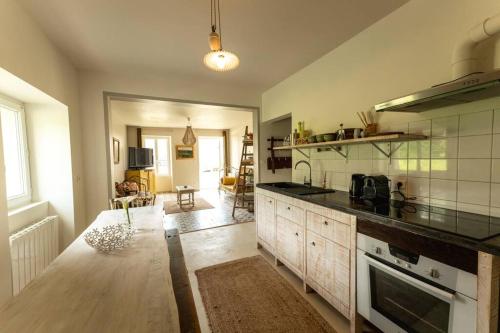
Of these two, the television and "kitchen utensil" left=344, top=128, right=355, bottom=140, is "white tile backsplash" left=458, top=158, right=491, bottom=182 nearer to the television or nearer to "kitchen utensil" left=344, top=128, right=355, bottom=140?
"kitchen utensil" left=344, top=128, right=355, bottom=140

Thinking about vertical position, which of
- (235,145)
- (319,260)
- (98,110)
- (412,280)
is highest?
(98,110)

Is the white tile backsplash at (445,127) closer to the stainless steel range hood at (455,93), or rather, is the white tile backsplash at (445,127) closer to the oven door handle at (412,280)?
the stainless steel range hood at (455,93)

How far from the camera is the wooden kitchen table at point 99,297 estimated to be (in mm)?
676

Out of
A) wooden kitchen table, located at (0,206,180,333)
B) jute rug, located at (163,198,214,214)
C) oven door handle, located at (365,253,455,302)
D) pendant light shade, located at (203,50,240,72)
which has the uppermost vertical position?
pendant light shade, located at (203,50,240,72)

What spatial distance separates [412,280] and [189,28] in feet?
8.31

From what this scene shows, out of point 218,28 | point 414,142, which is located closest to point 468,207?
point 414,142

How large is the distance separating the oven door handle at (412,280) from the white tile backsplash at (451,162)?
68cm

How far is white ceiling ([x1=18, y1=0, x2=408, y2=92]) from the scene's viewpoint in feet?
5.49

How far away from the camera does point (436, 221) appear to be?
3.90ft

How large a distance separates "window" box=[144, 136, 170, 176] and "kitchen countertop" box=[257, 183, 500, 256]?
748 centimetres

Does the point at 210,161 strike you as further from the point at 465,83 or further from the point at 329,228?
the point at 465,83

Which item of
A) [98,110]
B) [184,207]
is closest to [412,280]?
[98,110]

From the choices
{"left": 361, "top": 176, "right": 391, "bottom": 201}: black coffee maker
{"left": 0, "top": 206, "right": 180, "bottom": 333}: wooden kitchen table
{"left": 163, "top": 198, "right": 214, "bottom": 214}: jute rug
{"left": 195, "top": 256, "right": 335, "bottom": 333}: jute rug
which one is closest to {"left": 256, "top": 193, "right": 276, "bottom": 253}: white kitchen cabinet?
{"left": 195, "top": 256, "right": 335, "bottom": 333}: jute rug

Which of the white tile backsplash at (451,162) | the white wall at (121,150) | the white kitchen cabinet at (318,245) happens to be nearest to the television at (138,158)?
the white wall at (121,150)
